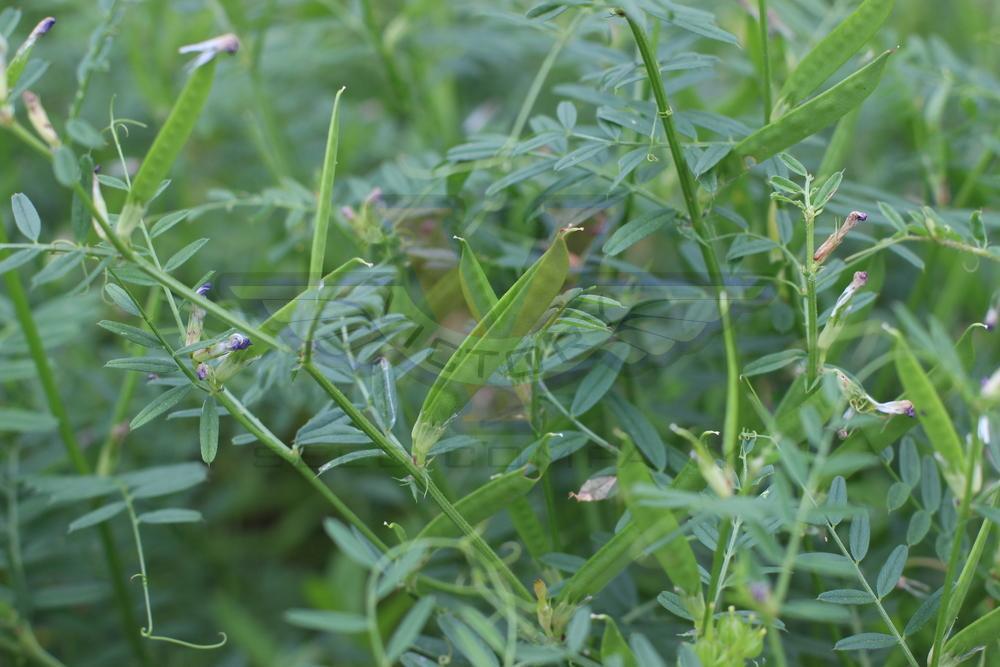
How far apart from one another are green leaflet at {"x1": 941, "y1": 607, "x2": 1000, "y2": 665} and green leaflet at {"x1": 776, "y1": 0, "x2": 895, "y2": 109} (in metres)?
0.41

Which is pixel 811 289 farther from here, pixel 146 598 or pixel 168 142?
pixel 146 598

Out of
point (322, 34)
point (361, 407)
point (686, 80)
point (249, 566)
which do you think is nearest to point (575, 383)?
point (361, 407)

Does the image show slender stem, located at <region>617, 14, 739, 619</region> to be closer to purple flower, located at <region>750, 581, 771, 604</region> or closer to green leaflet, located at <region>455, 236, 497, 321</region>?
purple flower, located at <region>750, 581, 771, 604</region>

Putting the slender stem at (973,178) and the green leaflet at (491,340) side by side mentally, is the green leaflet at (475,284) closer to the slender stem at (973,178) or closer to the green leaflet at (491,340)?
the green leaflet at (491,340)

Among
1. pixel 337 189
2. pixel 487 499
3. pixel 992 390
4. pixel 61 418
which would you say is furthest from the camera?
pixel 337 189

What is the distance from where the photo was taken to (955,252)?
44.2 inches

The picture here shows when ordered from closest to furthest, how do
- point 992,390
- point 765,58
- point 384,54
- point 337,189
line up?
point 992,390, point 765,58, point 337,189, point 384,54

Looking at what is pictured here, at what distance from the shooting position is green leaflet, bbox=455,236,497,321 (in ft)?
2.43

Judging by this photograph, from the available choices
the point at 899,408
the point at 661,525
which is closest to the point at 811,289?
the point at 899,408

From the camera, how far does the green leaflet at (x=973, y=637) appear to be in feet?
2.19

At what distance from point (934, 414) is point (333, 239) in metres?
0.91

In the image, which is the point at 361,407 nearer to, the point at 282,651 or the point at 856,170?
the point at 282,651

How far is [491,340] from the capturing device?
2.20ft

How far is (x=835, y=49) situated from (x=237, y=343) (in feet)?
1.66
